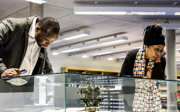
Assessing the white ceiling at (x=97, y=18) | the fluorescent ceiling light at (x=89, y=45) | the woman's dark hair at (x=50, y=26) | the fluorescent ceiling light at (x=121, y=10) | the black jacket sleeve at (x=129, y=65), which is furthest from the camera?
the fluorescent ceiling light at (x=89, y=45)

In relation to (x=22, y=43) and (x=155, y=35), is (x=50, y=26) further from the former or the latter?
(x=155, y=35)

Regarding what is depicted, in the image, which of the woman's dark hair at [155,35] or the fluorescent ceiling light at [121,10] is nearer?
the woman's dark hair at [155,35]

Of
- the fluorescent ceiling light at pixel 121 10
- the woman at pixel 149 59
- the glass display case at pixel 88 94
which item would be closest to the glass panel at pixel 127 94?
the glass display case at pixel 88 94

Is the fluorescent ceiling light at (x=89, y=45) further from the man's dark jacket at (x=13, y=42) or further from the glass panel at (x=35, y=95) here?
the glass panel at (x=35, y=95)

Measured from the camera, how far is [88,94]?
1.52m

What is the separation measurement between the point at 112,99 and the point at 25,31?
852 mm

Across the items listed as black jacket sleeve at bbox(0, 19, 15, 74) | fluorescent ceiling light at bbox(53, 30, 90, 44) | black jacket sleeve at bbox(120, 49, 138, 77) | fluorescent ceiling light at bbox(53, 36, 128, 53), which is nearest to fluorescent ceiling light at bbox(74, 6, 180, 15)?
fluorescent ceiling light at bbox(53, 30, 90, 44)

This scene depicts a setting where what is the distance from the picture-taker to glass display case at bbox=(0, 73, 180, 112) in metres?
1.36

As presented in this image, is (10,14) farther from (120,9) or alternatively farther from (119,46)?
(119,46)

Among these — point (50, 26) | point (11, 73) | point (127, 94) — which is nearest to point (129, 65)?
point (127, 94)

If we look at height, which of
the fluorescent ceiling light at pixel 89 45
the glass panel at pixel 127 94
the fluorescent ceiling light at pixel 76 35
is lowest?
the glass panel at pixel 127 94

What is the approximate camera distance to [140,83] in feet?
5.24

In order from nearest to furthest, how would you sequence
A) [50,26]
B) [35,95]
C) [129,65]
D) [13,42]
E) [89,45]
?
[35,95] → [50,26] → [13,42] → [129,65] → [89,45]

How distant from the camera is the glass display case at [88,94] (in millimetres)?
1361
